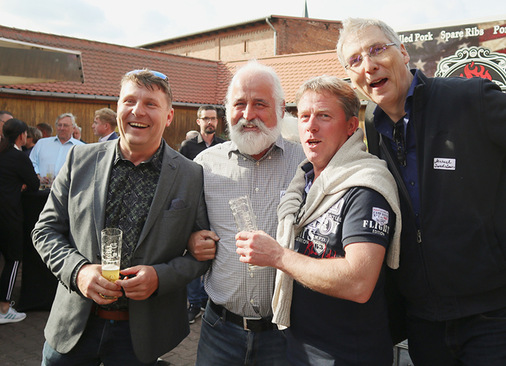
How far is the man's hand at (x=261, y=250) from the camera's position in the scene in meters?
1.81

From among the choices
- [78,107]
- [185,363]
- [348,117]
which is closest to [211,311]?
[348,117]

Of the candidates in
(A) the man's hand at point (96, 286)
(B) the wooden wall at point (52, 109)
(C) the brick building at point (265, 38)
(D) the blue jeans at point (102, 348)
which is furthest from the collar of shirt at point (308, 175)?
(C) the brick building at point (265, 38)

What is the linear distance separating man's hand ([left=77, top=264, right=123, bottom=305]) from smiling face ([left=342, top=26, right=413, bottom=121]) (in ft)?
5.35

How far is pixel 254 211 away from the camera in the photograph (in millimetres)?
2387

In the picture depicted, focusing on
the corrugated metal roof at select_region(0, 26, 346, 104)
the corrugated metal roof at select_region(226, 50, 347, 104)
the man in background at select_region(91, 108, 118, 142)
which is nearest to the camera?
the man in background at select_region(91, 108, 118, 142)

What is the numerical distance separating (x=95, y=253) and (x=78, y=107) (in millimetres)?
16244

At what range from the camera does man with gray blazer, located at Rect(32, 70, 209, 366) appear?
2.19 meters

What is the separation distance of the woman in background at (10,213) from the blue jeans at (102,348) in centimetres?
354

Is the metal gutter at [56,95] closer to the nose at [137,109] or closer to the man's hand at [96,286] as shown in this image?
the nose at [137,109]

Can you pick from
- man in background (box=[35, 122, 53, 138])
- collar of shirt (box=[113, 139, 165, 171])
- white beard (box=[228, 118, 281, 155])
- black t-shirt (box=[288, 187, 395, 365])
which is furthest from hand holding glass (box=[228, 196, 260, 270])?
man in background (box=[35, 122, 53, 138])

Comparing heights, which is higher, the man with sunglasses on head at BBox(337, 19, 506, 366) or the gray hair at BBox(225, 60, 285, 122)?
the gray hair at BBox(225, 60, 285, 122)

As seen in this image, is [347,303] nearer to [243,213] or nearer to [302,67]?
[243,213]

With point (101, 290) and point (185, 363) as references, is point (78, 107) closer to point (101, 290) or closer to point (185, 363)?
point (185, 363)

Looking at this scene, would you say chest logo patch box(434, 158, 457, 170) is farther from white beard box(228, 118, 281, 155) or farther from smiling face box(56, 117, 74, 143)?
smiling face box(56, 117, 74, 143)
